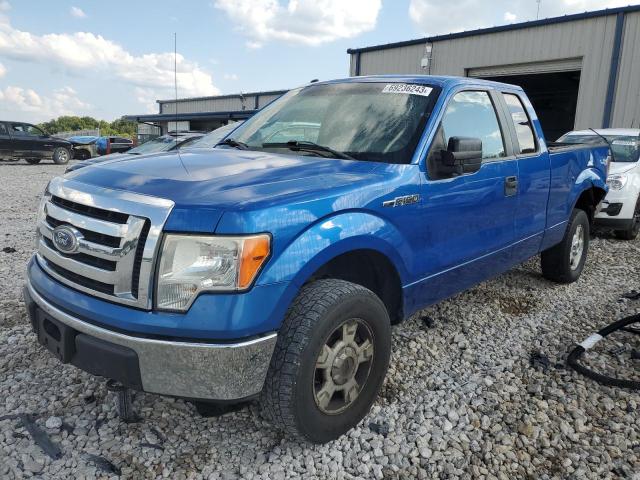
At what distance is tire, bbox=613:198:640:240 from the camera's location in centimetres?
737

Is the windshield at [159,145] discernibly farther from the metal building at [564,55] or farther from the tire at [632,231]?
the metal building at [564,55]

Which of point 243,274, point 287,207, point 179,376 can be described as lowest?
point 179,376

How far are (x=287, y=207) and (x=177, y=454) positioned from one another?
1300 mm

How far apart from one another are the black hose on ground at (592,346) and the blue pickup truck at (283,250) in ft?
2.62

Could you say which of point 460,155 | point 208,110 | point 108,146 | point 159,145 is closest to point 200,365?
point 460,155

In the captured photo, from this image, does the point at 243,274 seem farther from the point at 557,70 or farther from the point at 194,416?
the point at 557,70

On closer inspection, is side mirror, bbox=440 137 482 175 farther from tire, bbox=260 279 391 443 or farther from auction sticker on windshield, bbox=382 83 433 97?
tire, bbox=260 279 391 443

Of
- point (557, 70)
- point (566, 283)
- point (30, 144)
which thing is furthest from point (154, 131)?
point (566, 283)

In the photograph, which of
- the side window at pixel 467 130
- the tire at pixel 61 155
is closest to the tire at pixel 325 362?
the side window at pixel 467 130

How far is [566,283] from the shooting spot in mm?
5164

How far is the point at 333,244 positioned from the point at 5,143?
67.8 feet

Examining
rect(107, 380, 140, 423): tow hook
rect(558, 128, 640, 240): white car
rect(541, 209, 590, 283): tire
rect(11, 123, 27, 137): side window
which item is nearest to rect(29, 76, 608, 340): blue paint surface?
rect(107, 380, 140, 423): tow hook

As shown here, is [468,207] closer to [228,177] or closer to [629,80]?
[228,177]

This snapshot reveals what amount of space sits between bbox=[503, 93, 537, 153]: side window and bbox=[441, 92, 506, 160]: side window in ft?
1.02
